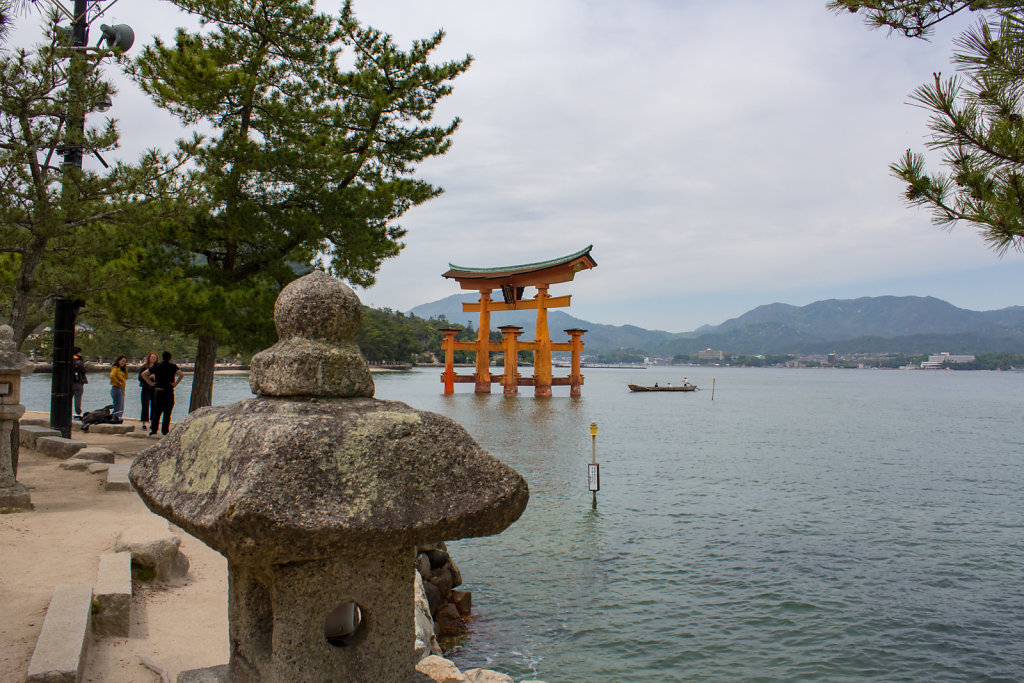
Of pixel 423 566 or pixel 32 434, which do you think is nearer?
pixel 423 566

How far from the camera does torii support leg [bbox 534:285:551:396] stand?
39.7 meters

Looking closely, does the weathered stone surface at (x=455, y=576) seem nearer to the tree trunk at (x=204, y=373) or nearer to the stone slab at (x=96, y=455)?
the stone slab at (x=96, y=455)

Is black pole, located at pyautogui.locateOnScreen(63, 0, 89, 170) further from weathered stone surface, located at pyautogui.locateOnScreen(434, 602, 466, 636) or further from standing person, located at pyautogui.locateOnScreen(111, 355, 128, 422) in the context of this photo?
weathered stone surface, located at pyautogui.locateOnScreen(434, 602, 466, 636)

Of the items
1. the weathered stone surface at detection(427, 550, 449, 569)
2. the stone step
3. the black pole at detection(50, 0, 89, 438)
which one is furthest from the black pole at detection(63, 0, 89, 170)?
the weathered stone surface at detection(427, 550, 449, 569)

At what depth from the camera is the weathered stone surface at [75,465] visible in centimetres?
880

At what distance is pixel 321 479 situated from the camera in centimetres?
214

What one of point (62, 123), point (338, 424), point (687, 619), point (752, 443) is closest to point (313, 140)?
point (62, 123)

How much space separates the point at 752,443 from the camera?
24797mm

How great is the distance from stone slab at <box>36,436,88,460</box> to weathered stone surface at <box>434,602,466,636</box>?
19.9 feet

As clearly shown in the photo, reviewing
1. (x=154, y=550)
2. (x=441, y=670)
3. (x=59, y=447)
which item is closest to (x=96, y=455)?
(x=59, y=447)

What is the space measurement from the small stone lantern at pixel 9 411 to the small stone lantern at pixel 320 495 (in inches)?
190

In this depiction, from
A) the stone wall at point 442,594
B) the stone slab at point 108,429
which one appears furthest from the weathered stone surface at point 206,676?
the stone slab at point 108,429

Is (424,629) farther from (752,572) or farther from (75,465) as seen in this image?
(75,465)

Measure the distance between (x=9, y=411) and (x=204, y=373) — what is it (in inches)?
222
